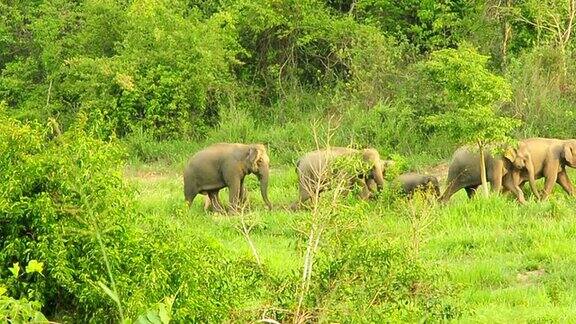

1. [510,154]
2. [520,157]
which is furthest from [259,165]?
[520,157]

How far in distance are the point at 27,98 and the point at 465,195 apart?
10.3 metres

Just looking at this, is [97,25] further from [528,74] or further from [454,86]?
[454,86]

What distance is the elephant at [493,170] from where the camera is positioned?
1648cm

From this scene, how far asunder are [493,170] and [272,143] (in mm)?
5279

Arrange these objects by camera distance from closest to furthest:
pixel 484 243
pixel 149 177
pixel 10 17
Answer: pixel 484 243
pixel 149 177
pixel 10 17

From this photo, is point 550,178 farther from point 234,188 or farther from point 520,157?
point 234,188

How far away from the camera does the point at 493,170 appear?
655 inches

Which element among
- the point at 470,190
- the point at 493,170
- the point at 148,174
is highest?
the point at 493,170

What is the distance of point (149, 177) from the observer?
20.0m

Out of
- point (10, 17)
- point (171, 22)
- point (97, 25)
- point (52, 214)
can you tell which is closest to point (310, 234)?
point (52, 214)

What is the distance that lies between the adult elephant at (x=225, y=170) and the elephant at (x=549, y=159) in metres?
3.22

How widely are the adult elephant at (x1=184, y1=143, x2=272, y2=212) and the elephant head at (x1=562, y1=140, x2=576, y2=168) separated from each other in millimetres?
3901

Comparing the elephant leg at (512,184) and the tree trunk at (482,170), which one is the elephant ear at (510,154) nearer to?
the tree trunk at (482,170)

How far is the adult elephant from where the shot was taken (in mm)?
16922
